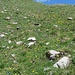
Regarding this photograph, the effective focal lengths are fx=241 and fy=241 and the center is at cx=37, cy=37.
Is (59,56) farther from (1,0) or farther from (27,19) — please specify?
(1,0)

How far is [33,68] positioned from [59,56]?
6.13 ft

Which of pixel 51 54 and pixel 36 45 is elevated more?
pixel 51 54

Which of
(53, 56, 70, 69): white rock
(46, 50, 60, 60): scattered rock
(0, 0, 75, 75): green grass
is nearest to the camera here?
(53, 56, 70, 69): white rock

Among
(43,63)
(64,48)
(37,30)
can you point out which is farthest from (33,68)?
(37,30)

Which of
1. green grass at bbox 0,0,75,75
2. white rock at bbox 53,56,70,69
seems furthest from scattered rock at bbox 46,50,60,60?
white rock at bbox 53,56,70,69

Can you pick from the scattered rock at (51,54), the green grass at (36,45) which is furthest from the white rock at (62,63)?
the scattered rock at (51,54)

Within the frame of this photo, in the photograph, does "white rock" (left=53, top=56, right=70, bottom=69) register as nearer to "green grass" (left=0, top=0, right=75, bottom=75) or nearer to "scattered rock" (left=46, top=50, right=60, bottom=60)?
"green grass" (left=0, top=0, right=75, bottom=75)

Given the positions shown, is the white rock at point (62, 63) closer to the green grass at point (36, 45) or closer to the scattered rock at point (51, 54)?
the green grass at point (36, 45)

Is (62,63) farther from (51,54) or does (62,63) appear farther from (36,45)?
(36,45)

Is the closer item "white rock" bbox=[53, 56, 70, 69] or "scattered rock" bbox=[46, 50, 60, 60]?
"white rock" bbox=[53, 56, 70, 69]

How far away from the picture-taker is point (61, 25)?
22531 millimetres

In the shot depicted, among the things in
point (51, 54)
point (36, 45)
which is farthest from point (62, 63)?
point (36, 45)

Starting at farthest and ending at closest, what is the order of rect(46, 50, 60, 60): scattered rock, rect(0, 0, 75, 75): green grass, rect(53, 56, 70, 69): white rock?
rect(46, 50, 60, 60): scattered rock, rect(0, 0, 75, 75): green grass, rect(53, 56, 70, 69): white rock

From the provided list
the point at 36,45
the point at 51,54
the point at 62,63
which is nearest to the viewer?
the point at 62,63
